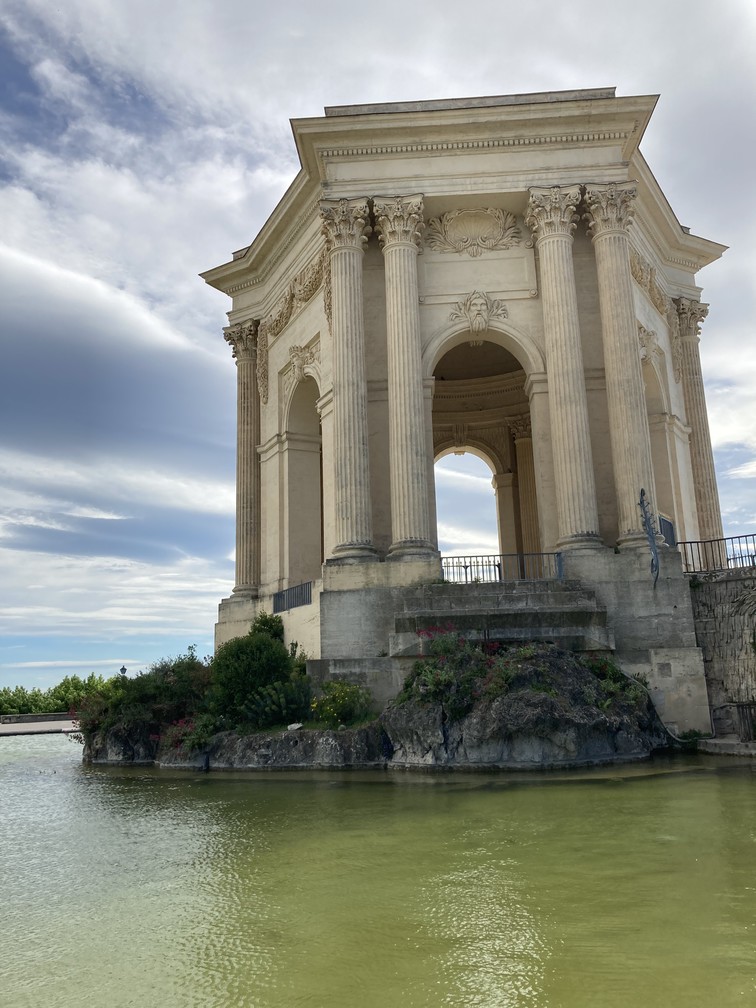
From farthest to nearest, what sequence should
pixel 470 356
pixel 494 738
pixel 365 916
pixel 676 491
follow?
pixel 470 356 < pixel 676 491 < pixel 494 738 < pixel 365 916

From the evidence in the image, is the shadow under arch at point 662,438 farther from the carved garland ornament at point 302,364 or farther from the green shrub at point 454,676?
the green shrub at point 454,676

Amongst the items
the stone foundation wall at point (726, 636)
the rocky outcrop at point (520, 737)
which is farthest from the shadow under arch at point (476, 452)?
the rocky outcrop at point (520, 737)

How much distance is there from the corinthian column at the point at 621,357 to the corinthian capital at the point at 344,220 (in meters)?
5.49

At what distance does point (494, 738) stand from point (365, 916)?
8226mm

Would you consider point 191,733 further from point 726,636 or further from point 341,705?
point 726,636

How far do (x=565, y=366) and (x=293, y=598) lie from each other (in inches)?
337

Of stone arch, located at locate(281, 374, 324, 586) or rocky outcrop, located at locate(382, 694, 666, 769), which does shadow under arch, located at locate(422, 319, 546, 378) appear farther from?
rocky outcrop, located at locate(382, 694, 666, 769)

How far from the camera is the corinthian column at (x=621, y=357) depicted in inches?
745

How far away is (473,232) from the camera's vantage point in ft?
69.6

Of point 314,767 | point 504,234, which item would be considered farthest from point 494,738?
point 504,234

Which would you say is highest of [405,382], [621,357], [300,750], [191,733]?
[621,357]

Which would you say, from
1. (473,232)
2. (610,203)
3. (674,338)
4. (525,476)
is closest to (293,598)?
(473,232)

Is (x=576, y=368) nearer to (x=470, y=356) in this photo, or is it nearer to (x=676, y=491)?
(x=676, y=491)

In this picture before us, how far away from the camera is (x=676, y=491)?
24.1m
